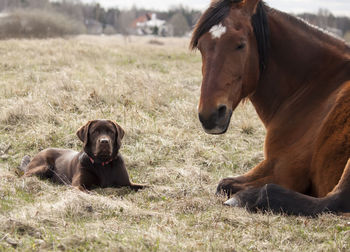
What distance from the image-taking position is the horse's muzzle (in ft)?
12.5

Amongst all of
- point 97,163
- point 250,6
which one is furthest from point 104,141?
point 250,6

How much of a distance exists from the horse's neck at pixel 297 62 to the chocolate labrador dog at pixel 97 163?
1.82 m

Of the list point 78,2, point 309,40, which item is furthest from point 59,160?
point 78,2

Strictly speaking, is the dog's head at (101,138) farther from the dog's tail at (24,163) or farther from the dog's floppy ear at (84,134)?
the dog's tail at (24,163)

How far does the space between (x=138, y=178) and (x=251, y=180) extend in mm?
1932

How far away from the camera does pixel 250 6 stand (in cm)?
424

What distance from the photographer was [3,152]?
6.61m

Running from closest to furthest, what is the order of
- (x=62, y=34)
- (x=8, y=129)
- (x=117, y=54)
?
(x=8, y=129) < (x=117, y=54) < (x=62, y=34)

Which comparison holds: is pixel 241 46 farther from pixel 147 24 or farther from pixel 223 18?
pixel 147 24

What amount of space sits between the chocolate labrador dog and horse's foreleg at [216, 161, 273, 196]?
118 cm

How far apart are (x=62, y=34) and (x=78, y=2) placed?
59987 millimetres

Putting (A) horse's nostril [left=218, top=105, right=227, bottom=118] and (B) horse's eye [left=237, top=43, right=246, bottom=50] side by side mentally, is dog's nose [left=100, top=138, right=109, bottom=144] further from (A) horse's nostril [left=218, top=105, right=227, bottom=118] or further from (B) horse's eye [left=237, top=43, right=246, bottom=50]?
(B) horse's eye [left=237, top=43, right=246, bottom=50]

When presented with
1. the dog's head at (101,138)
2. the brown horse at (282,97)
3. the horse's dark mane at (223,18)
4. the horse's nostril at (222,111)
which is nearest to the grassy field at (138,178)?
the brown horse at (282,97)

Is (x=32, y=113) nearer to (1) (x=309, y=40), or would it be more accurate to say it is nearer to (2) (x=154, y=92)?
(2) (x=154, y=92)
